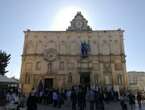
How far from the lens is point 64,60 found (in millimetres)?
37031

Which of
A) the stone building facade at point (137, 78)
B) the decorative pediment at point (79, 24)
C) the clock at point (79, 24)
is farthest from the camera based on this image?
the stone building facade at point (137, 78)

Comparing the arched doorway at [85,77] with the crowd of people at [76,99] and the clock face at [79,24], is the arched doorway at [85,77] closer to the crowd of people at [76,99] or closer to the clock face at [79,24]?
the clock face at [79,24]

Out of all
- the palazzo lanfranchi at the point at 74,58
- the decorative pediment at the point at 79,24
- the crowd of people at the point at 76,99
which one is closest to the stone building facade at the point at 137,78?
the palazzo lanfranchi at the point at 74,58

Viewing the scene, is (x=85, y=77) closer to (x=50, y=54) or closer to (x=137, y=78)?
(x=50, y=54)

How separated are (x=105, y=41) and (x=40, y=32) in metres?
13.8

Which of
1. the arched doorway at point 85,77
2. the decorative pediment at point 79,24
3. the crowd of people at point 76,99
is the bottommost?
the crowd of people at point 76,99

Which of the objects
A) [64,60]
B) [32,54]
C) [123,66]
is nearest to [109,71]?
[123,66]

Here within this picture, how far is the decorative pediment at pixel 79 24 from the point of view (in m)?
39.5

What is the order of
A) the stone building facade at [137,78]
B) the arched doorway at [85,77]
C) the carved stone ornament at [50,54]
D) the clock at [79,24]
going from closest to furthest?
the arched doorway at [85,77] → the carved stone ornament at [50,54] → the clock at [79,24] → the stone building facade at [137,78]

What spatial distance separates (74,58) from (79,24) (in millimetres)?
7796

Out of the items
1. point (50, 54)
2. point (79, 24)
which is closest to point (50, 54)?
point (50, 54)

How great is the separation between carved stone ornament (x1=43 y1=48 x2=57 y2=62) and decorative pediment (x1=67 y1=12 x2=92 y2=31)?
6017 mm

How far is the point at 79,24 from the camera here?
131 ft

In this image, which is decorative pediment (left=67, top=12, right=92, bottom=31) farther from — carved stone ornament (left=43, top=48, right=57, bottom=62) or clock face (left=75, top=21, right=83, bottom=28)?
carved stone ornament (left=43, top=48, right=57, bottom=62)
